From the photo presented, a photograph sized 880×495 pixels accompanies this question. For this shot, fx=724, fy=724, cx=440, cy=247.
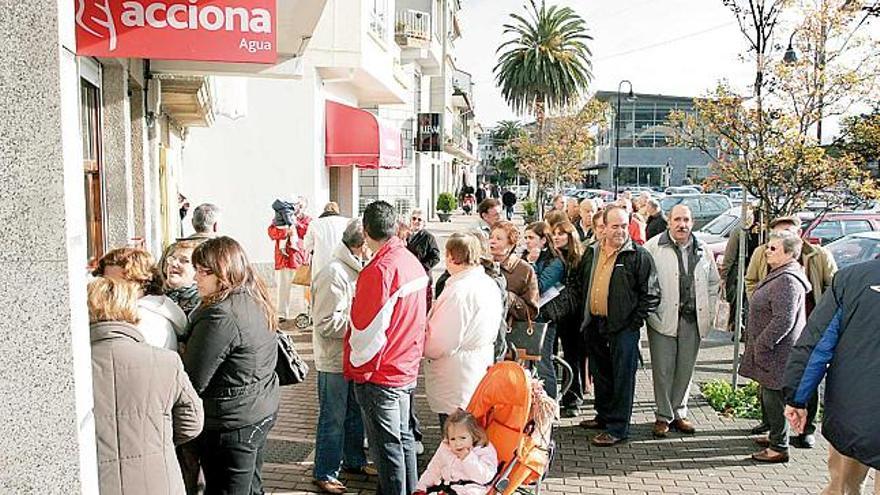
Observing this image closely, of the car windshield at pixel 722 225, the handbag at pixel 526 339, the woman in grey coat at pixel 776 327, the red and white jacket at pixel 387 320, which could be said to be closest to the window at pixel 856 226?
the car windshield at pixel 722 225


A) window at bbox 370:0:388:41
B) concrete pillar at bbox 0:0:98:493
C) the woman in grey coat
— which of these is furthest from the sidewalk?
window at bbox 370:0:388:41

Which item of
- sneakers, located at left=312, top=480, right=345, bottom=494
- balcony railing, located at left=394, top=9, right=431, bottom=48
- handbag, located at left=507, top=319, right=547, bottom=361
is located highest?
balcony railing, located at left=394, top=9, right=431, bottom=48

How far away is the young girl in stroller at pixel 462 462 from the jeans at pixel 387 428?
34cm

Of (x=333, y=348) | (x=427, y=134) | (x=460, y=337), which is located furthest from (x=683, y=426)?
(x=427, y=134)

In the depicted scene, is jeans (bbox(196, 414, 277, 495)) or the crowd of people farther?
jeans (bbox(196, 414, 277, 495))

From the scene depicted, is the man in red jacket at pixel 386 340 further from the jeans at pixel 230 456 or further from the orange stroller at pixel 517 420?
the jeans at pixel 230 456

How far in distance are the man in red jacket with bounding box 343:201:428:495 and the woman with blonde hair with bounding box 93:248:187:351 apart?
104cm

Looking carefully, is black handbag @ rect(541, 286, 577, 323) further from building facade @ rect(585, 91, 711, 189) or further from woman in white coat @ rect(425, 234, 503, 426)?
building facade @ rect(585, 91, 711, 189)

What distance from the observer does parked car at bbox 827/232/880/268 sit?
10938 mm

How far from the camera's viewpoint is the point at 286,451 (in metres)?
6.01

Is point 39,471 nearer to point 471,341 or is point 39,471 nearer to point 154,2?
point 471,341

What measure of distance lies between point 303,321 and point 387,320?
6520mm

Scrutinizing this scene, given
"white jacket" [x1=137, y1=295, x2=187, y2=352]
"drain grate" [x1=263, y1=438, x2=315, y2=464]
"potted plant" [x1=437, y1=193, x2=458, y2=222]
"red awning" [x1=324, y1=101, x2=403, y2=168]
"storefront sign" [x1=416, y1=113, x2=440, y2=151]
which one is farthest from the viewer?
"potted plant" [x1=437, y1=193, x2=458, y2=222]

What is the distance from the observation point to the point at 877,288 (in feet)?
11.8
